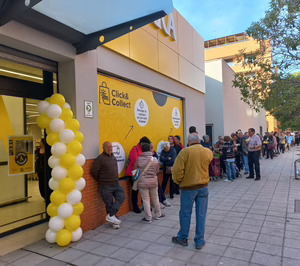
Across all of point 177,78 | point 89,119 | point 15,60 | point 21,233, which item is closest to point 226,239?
point 89,119

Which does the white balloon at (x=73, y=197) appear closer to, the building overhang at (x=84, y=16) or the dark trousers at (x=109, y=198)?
the dark trousers at (x=109, y=198)

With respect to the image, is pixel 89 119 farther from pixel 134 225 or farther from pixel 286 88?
pixel 286 88

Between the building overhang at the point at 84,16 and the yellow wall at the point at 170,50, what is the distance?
0.96 m

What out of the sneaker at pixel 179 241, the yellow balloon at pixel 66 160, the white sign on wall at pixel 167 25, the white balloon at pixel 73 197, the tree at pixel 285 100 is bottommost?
the sneaker at pixel 179 241

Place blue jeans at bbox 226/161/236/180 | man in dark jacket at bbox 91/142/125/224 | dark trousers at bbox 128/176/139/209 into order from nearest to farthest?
man in dark jacket at bbox 91/142/125/224
dark trousers at bbox 128/176/139/209
blue jeans at bbox 226/161/236/180

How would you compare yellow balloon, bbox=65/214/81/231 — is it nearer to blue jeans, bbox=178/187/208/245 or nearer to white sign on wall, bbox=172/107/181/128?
blue jeans, bbox=178/187/208/245

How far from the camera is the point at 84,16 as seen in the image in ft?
13.2

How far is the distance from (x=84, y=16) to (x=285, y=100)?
7.89 meters

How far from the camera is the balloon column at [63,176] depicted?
4039 mm

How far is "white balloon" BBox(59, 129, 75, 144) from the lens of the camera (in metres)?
4.09

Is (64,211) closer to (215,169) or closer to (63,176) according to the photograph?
(63,176)

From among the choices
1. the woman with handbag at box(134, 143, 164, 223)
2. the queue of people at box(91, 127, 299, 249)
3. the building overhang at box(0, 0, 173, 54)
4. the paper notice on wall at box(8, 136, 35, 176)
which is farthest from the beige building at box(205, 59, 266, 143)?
the paper notice on wall at box(8, 136, 35, 176)

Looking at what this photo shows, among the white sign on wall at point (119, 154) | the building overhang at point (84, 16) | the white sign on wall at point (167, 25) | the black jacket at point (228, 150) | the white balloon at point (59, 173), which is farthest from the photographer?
the black jacket at point (228, 150)

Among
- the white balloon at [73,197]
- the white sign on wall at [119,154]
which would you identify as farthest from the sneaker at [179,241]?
the white sign on wall at [119,154]
